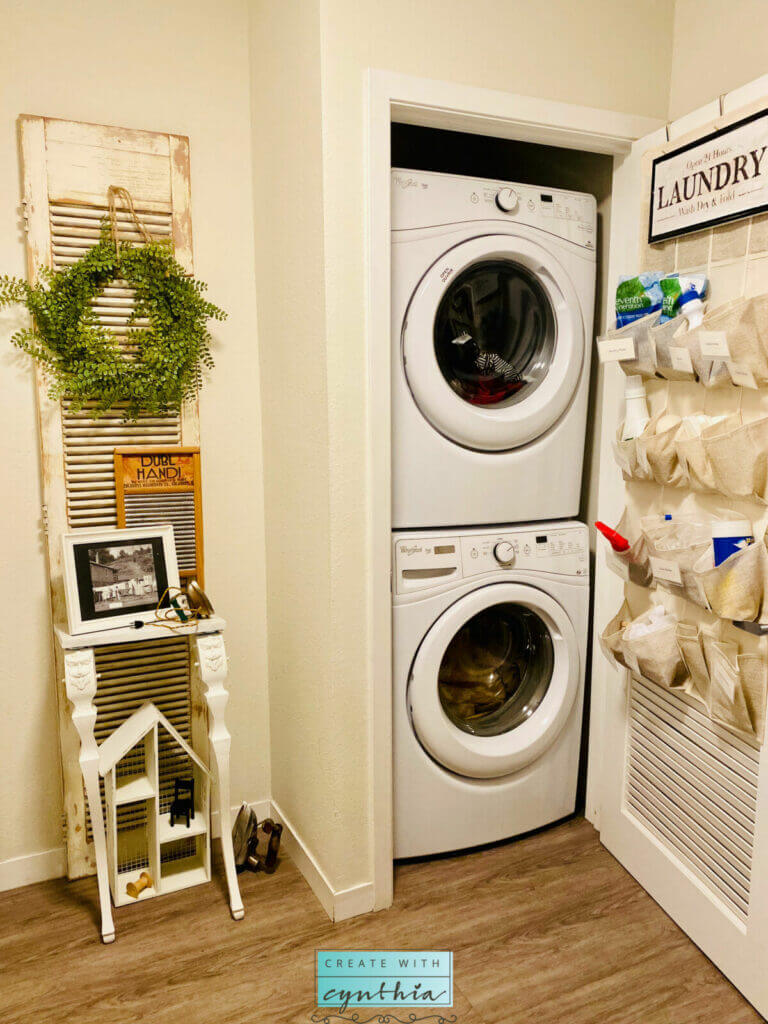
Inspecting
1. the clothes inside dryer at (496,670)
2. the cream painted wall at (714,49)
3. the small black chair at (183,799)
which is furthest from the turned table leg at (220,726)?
the cream painted wall at (714,49)

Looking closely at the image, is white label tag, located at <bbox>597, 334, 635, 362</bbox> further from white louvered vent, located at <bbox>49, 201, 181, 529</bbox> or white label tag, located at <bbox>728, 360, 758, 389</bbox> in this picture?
white louvered vent, located at <bbox>49, 201, 181, 529</bbox>

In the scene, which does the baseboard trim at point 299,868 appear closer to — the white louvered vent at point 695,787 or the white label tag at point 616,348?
the white louvered vent at point 695,787

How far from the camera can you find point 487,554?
6.62 feet

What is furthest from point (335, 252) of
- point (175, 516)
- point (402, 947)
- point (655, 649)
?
point (402, 947)

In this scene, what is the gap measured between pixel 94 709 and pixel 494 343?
1380 mm

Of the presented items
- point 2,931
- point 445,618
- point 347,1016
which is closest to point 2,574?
point 2,931

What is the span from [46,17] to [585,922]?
2.59m

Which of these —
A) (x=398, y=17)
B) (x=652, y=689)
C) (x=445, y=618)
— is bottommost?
(x=652, y=689)

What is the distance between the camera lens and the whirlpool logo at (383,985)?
1.59 metres

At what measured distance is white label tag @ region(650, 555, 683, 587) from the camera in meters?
1.66

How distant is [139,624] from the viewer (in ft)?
5.97

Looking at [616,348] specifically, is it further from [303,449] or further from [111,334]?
[111,334]

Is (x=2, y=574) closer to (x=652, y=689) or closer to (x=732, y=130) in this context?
(x=652, y=689)

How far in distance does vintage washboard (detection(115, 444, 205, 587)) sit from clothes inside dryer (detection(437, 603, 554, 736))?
0.77 m
